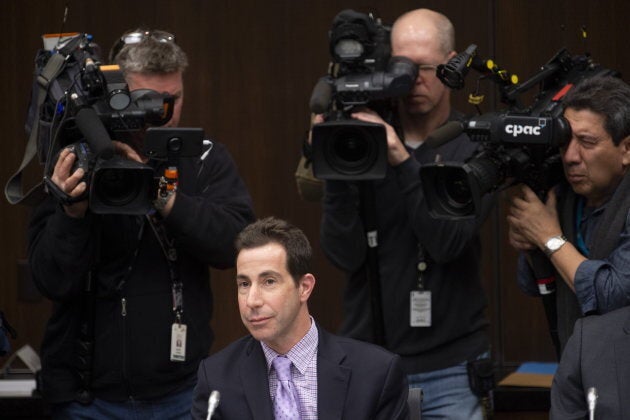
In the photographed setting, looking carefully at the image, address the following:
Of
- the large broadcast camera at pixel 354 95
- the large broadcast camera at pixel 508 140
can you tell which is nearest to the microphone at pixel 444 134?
the large broadcast camera at pixel 508 140

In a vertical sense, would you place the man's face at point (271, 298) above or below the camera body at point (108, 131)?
below

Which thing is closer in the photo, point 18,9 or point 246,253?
point 246,253

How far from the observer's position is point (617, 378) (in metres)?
4.01

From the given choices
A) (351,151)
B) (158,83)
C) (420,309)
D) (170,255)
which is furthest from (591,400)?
(158,83)

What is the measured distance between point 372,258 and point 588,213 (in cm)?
79

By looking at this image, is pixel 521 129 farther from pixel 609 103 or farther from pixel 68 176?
pixel 68 176

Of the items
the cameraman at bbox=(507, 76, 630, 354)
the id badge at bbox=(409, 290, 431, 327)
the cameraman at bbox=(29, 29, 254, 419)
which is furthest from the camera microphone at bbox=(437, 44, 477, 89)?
the cameraman at bbox=(29, 29, 254, 419)

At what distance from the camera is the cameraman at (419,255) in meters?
4.90

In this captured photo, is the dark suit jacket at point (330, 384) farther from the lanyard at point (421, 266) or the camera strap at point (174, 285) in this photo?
the lanyard at point (421, 266)

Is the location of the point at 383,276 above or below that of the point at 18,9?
below

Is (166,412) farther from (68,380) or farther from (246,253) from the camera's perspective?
(246,253)

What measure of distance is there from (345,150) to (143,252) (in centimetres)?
74

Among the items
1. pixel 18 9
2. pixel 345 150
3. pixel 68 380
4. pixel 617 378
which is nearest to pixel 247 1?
pixel 18 9

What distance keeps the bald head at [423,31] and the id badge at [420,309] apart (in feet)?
2.75
